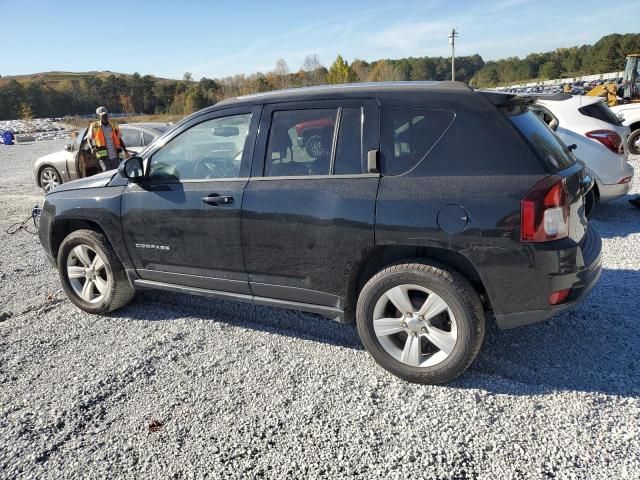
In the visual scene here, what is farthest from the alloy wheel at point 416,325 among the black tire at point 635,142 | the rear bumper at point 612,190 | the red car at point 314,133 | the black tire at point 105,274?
the black tire at point 635,142

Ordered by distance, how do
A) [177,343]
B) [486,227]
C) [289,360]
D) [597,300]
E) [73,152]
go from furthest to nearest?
[73,152]
[597,300]
[177,343]
[289,360]
[486,227]

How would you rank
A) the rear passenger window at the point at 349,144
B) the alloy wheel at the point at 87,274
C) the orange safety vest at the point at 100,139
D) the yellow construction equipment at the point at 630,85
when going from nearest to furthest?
the rear passenger window at the point at 349,144 → the alloy wheel at the point at 87,274 → the orange safety vest at the point at 100,139 → the yellow construction equipment at the point at 630,85

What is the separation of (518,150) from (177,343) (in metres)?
2.82

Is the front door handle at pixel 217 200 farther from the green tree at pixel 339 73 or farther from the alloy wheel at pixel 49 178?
the green tree at pixel 339 73

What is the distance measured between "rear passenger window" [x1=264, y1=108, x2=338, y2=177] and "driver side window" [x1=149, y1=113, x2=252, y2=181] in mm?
258

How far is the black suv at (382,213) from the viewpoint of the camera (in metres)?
2.71

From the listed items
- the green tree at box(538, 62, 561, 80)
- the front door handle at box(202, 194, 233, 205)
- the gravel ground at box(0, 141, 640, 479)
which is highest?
the green tree at box(538, 62, 561, 80)

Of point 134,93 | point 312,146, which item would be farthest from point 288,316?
point 134,93

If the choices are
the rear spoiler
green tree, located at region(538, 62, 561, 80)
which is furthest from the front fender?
green tree, located at region(538, 62, 561, 80)

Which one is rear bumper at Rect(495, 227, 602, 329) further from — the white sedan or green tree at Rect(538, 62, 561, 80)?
green tree at Rect(538, 62, 561, 80)

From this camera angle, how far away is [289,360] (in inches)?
133

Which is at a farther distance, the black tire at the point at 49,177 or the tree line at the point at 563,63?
the tree line at the point at 563,63

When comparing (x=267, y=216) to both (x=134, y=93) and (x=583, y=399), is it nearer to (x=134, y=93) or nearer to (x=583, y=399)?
(x=583, y=399)

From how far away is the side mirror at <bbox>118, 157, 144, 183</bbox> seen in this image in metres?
3.76
